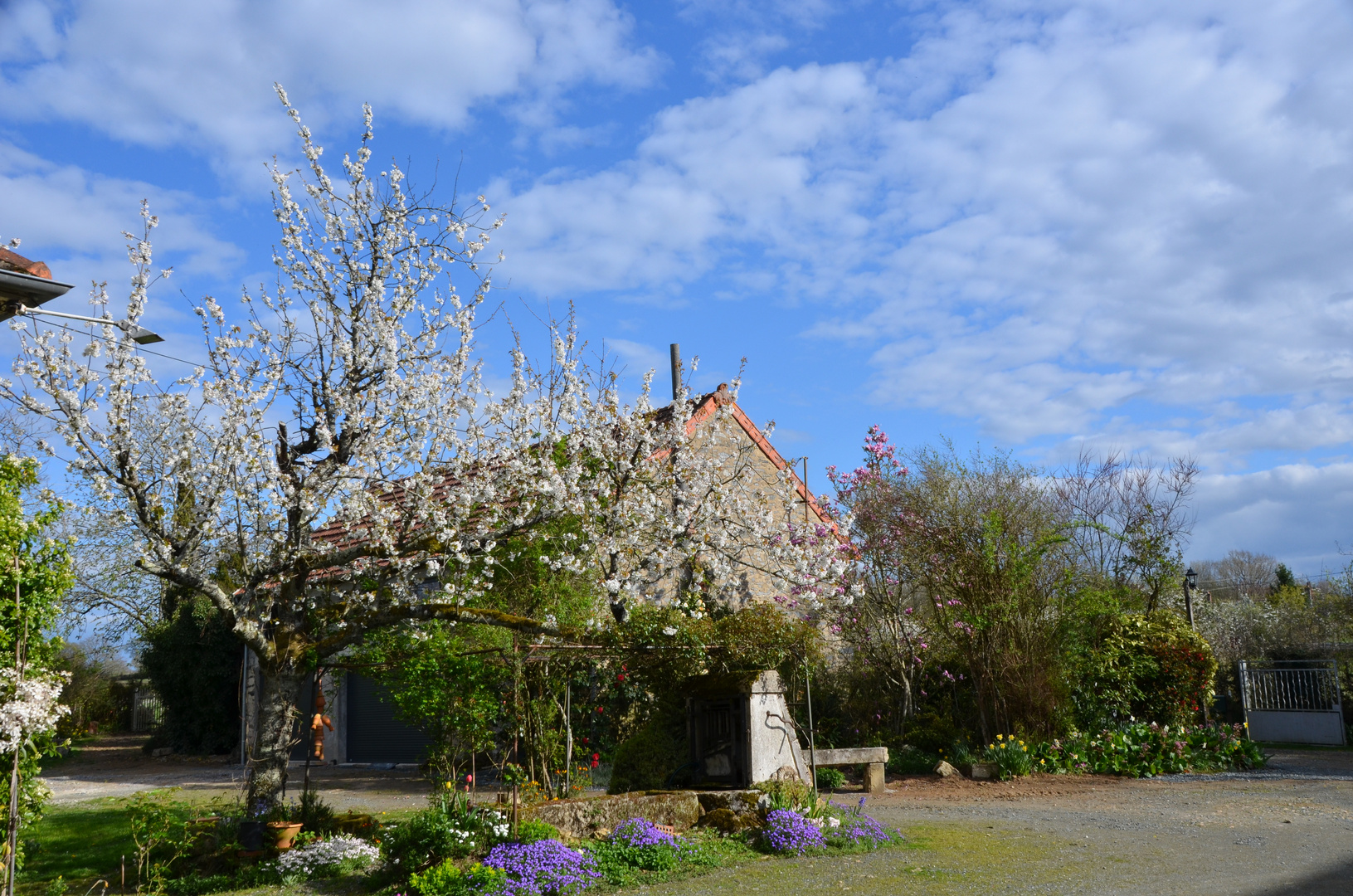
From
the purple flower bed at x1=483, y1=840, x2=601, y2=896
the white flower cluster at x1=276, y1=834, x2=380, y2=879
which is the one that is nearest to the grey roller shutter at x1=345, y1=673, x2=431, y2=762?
the white flower cluster at x1=276, y1=834, x2=380, y2=879

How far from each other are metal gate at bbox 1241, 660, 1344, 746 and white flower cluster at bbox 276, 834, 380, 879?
58.7ft

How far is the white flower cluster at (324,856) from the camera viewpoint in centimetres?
768

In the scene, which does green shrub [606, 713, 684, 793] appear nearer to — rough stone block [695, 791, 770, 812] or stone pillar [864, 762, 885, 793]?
rough stone block [695, 791, 770, 812]

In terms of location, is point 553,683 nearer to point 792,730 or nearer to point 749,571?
point 792,730

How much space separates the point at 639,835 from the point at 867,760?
512 centimetres

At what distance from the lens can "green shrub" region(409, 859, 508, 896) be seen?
6.75 meters

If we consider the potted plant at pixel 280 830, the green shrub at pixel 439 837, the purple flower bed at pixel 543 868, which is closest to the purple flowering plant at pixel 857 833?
the purple flower bed at pixel 543 868

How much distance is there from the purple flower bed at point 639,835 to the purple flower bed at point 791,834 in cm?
97

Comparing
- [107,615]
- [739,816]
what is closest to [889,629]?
[739,816]

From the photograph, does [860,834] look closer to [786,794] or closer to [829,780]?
[786,794]

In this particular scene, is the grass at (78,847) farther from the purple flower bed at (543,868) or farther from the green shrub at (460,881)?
the purple flower bed at (543,868)

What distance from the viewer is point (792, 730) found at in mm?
10680

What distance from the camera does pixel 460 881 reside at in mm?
6828

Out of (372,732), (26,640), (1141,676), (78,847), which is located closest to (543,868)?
(26,640)
